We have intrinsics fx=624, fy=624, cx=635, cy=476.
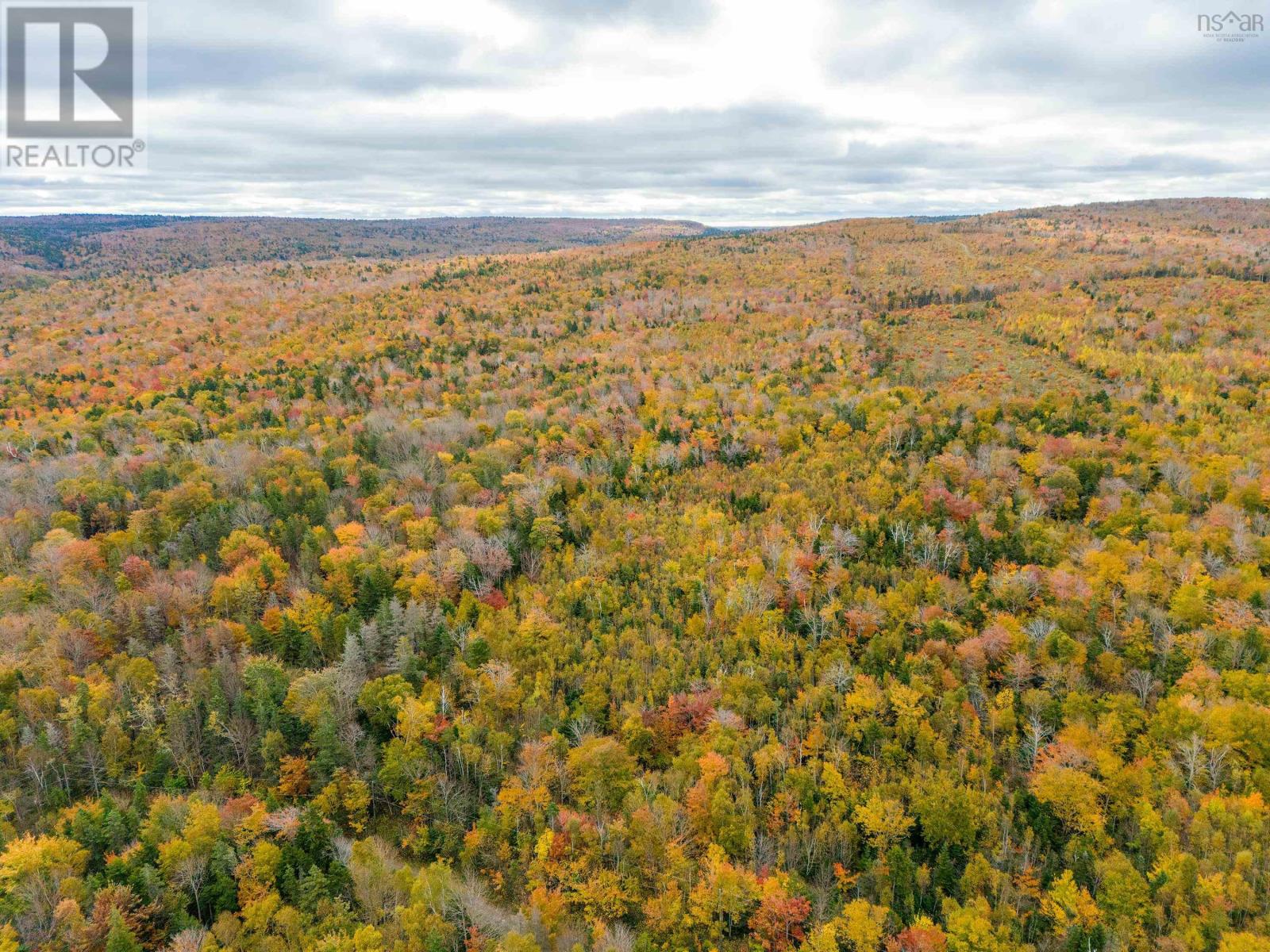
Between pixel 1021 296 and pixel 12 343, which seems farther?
pixel 1021 296

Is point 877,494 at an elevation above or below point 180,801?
above

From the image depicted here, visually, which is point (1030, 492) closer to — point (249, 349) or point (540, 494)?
point (540, 494)

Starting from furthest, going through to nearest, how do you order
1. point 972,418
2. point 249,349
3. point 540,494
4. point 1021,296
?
1. point 1021,296
2. point 249,349
3. point 972,418
4. point 540,494

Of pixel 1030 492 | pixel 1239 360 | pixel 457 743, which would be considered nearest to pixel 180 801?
pixel 457 743

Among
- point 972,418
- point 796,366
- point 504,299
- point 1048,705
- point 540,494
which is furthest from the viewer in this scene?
point 504,299

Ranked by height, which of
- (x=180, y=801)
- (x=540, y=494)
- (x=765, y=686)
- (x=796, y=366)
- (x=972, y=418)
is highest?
(x=796, y=366)

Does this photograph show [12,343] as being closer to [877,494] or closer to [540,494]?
[540,494]
